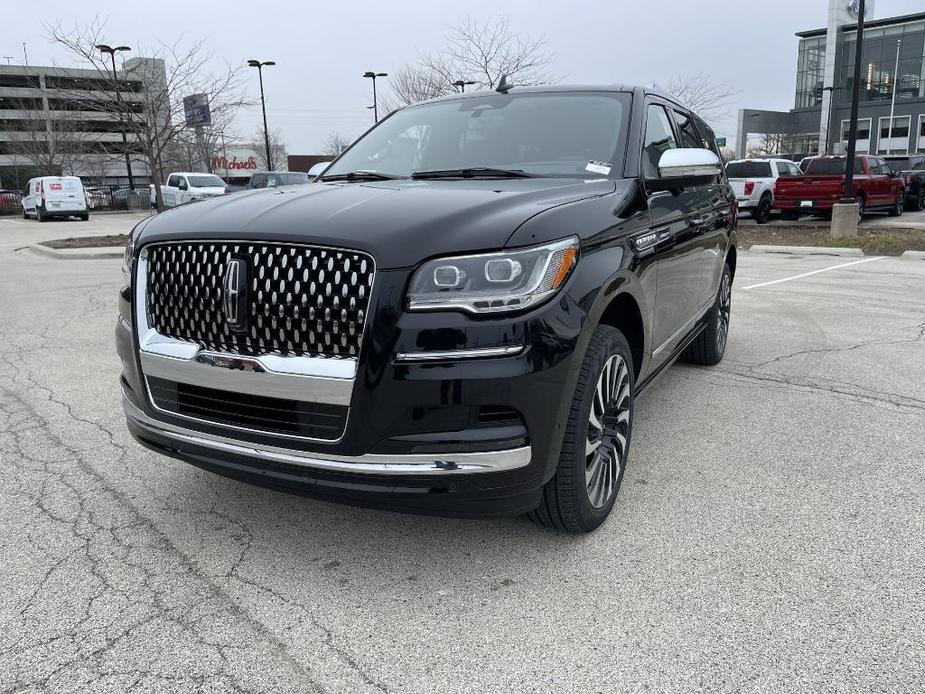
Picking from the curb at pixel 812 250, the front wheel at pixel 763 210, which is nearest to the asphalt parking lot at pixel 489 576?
the curb at pixel 812 250

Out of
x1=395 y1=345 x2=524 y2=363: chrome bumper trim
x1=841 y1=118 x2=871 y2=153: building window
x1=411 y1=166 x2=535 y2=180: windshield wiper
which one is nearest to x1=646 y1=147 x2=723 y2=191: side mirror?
x1=411 y1=166 x2=535 y2=180: windshield wiper

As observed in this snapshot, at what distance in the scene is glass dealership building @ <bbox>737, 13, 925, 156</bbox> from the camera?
63.0 m

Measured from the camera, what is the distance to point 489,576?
2.79 metres

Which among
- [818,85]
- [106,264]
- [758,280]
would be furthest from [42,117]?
[818,85]

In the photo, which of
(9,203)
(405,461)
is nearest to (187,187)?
(9,203)

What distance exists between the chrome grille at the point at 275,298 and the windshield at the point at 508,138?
54.0 inches

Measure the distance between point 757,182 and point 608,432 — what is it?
1979 cm

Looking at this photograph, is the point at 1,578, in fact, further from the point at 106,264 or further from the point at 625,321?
the point at 106,264

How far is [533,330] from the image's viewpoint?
244cm

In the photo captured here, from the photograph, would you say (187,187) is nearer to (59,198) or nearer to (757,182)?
(59,198)

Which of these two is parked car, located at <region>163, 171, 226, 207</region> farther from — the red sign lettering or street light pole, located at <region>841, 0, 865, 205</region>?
the red sign lettering

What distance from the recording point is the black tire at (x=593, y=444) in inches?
107

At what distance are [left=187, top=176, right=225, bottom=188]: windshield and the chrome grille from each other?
28298 millimetres

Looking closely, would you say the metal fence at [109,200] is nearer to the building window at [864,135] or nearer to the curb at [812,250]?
the curb at [812,250]
